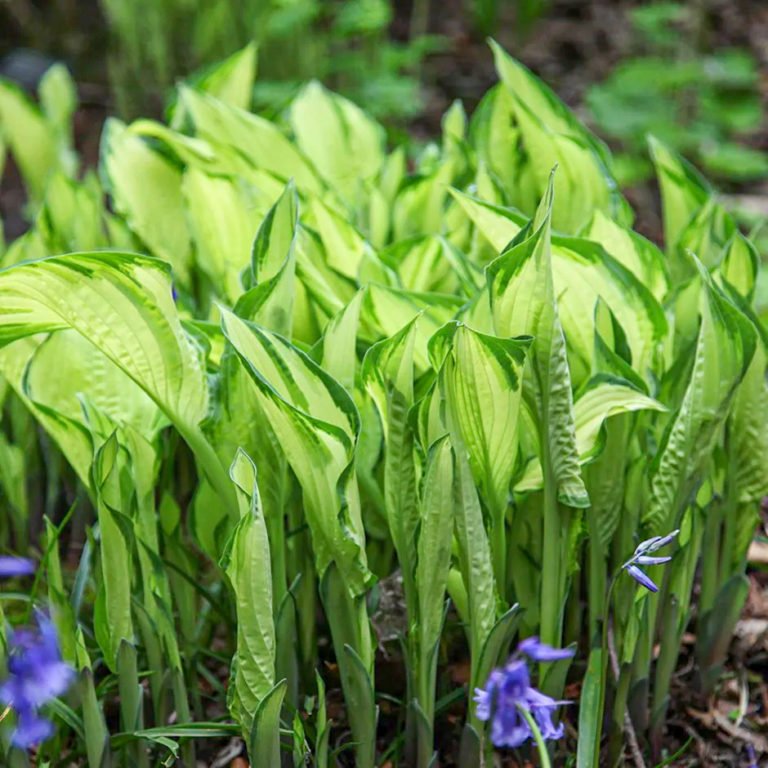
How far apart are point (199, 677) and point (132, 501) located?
389mm

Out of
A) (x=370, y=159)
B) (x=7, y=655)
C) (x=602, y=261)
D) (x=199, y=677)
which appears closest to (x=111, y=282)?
(x=7, y=655)

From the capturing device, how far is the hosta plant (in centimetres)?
114

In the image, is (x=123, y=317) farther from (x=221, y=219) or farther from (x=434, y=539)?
(x=221, y=219)

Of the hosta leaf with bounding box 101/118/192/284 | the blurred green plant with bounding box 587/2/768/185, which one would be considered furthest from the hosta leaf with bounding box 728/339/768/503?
the blurred green plant with bounding box 587/2/768/185

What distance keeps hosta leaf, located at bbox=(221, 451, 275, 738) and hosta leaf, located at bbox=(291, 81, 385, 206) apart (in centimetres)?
91

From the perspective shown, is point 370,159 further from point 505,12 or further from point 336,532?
point 505,12

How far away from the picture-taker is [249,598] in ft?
3.64

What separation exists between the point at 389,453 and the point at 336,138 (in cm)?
89

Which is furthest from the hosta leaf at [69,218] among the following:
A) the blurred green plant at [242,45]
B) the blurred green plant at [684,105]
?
the blurred green plant at [684,105]

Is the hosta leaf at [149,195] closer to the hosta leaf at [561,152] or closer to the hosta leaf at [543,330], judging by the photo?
the hosta leaf at [561,152]

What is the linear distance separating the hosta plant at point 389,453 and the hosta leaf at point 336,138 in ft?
0.89

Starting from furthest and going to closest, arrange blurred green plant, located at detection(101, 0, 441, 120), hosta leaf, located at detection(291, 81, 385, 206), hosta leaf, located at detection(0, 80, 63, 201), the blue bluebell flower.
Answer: blurred green plant, located at detection(101, 0, 441, 120) → hosta leaf, located at detection(0, 80, 63, 201) → hosta leaf, located at detection(291, 81, 385, 206) → the blue bluebell flower

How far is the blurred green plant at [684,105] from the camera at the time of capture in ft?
10.8

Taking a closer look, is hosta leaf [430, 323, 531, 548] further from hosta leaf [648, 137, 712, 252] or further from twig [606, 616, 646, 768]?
hosta leaf [648, 137, 712, 252]
